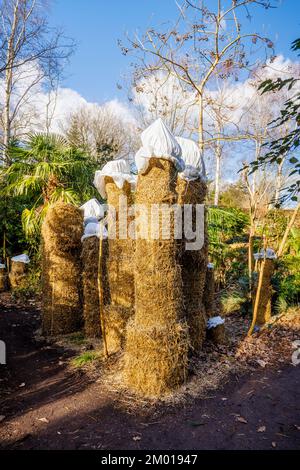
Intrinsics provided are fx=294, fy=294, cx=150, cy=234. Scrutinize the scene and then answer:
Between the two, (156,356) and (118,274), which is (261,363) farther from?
(118,274)

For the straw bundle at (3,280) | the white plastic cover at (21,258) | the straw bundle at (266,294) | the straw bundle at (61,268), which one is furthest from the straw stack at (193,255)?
the straw bundle at (3,280)

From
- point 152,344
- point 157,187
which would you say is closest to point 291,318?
point 152,344

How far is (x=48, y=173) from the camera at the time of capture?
22.0ft

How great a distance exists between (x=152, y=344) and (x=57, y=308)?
9.31ft

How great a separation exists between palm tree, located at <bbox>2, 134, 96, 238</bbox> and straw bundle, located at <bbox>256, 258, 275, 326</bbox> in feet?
14.2

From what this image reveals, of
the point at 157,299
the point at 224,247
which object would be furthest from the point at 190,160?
the point at 224,247

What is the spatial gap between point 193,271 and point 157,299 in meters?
1.06

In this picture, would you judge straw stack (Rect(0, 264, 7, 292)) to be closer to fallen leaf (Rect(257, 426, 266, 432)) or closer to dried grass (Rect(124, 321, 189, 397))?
dried grass (Rect(124, 321, 189, 397))

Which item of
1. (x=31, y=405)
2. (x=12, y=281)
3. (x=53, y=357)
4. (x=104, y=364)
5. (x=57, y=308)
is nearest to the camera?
(x=31, y=405)

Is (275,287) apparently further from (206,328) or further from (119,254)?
(119,254)

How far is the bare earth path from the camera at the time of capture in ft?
8.98

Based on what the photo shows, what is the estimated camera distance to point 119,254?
4816 mm

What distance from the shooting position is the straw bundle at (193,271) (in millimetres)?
4273

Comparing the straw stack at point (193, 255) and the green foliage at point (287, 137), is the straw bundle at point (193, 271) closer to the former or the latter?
the straw stack at point (193, 255)
